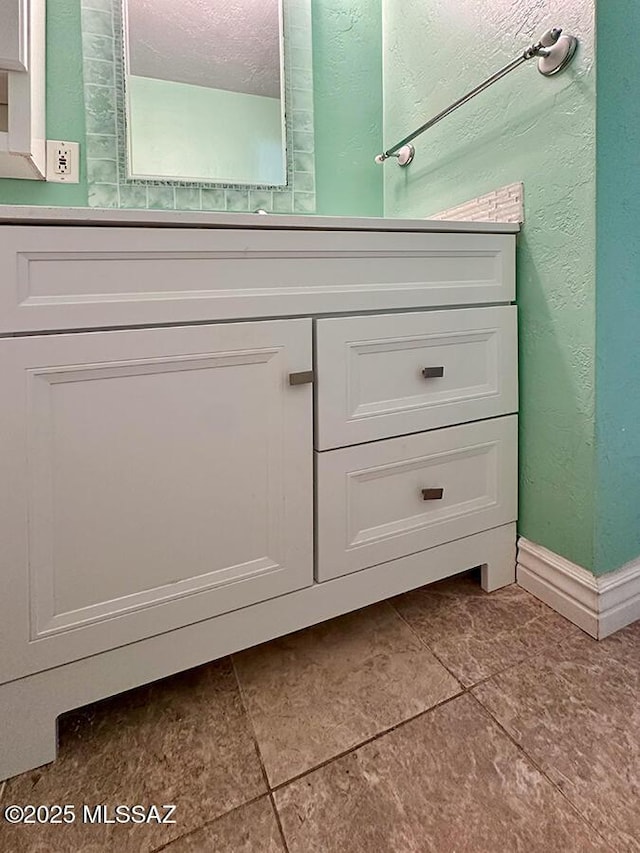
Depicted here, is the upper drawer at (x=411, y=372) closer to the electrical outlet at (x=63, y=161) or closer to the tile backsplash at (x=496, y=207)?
the tile backsplash at (x=496, y=207)

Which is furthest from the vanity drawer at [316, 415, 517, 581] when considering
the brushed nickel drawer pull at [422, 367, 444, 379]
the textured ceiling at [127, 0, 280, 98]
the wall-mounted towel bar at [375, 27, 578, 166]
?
the textured ceiling at [127, 0, 280, 98]

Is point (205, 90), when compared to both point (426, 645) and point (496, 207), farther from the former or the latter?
point (426, 645)

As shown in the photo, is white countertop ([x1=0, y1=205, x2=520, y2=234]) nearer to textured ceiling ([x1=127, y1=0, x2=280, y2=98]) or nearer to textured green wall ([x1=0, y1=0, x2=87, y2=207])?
textured green wall ([x1=0, y1=0, x2=87, y2=207])

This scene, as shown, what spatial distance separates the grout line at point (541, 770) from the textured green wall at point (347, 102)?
1.32m

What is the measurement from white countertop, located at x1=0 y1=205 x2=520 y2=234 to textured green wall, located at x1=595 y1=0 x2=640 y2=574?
0.25 meters

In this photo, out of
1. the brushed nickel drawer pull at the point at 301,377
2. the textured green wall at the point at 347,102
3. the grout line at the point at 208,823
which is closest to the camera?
the grout line at the point at 208,823

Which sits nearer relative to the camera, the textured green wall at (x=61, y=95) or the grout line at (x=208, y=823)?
the grout line at (x=208, y=823)

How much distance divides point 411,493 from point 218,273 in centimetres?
58

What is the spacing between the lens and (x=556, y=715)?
2.60 ft

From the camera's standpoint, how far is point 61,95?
45.5 inches

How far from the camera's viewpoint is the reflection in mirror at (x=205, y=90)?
1.22m

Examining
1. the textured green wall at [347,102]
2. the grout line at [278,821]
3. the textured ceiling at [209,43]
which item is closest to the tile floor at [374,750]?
the grout line at [278,821]

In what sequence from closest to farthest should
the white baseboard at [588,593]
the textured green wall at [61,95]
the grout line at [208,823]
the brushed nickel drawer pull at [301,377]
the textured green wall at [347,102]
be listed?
the grout line at [208,823]
the brushed nickel drawer pull at [301,377]
the white baseboard at [588,593]
the textured green wall at [61,95]
the textured green wall at [347,102]

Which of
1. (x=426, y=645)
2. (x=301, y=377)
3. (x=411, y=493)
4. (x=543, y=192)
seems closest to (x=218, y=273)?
(x=301, y=377)
